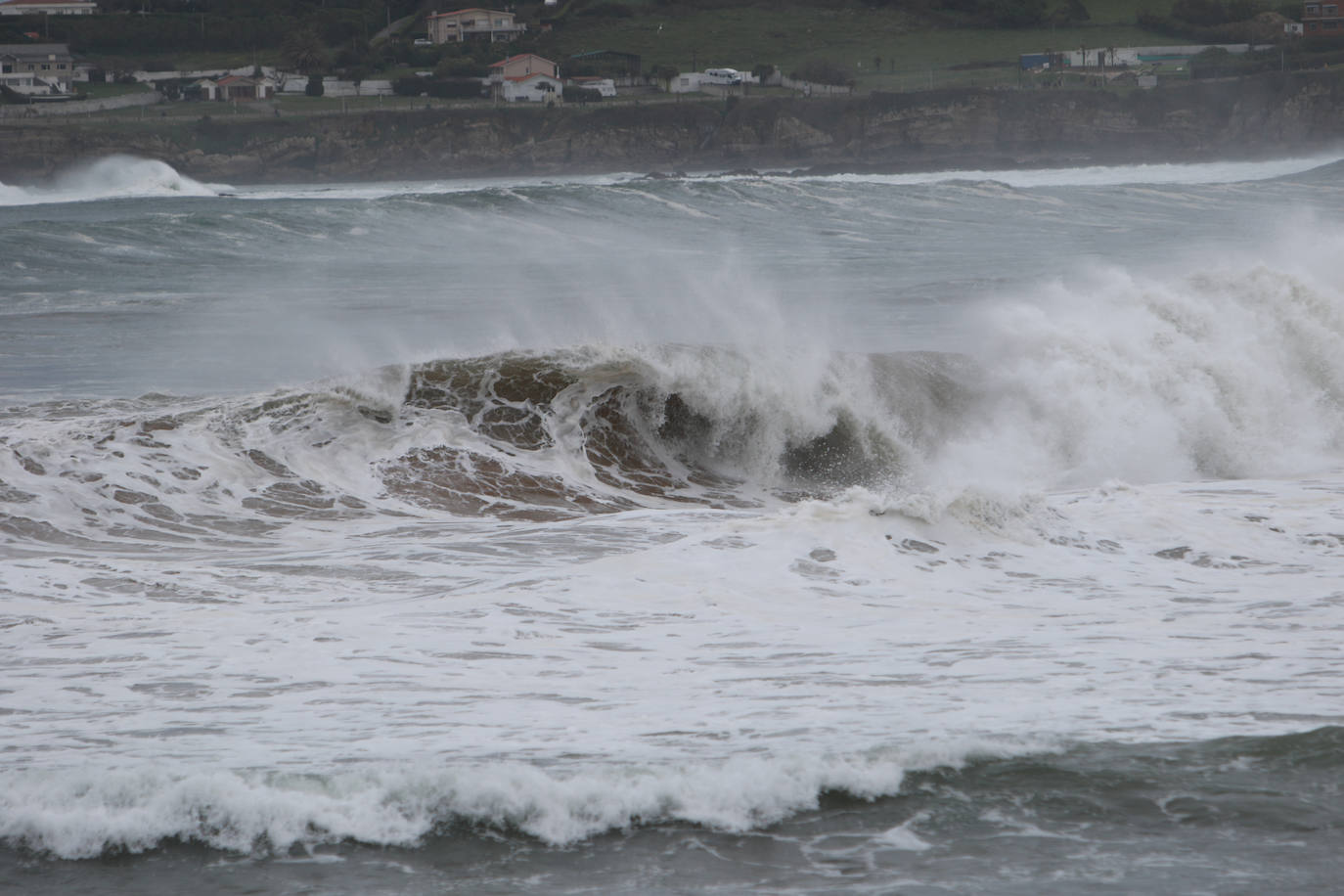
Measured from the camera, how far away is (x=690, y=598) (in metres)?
6.89

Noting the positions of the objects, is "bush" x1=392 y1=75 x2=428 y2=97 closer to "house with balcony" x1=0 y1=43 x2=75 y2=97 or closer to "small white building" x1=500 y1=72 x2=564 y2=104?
"small white building" x1=500 y1=72 x2=564 y2=104

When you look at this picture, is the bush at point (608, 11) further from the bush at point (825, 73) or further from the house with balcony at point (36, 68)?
the house with balcony at point (36, 68)

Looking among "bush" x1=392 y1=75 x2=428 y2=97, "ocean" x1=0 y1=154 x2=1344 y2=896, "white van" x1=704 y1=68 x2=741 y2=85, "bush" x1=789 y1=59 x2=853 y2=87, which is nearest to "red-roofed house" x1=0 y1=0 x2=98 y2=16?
"bush" x1=392 y1=75 x2=428 y2=97

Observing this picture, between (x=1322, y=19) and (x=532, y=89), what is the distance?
51819 millimetres

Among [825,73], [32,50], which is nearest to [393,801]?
[825,73]

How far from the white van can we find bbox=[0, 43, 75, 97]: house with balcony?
127ft

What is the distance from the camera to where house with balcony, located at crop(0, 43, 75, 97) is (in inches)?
3088

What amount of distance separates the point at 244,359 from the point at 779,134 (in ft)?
206

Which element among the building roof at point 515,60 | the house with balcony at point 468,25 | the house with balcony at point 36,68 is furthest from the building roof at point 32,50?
the building roof at point 515,60

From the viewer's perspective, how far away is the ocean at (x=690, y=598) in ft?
14.6

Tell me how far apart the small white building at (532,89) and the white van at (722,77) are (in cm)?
934

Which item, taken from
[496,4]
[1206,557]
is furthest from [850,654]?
[496,4]

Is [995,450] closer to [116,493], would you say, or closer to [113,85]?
[116,493]

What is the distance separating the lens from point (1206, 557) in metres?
7.68
